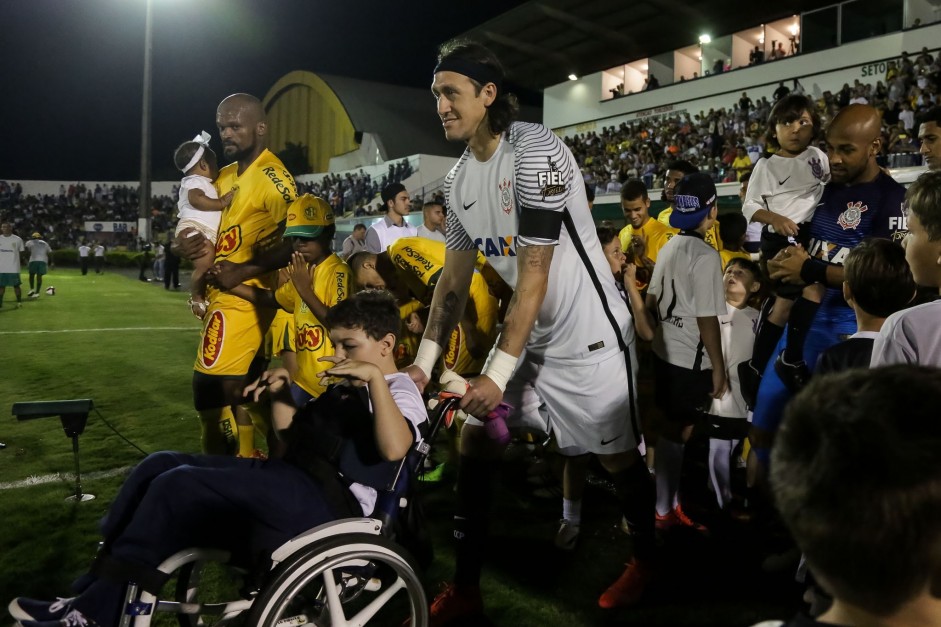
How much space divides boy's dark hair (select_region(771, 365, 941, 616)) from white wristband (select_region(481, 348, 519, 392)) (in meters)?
1.48

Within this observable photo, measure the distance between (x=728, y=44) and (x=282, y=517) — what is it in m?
28.7

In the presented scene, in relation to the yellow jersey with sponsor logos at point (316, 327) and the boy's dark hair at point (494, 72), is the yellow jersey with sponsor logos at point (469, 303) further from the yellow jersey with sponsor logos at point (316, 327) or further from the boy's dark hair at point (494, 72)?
the boy's dark hair at point (494, 72)

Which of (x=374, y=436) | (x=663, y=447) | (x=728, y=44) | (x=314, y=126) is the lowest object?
(x=663, y=447)

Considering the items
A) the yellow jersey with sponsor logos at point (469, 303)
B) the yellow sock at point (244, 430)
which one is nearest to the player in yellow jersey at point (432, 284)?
the yellow jersey with sponsor logos at point (469, 303)

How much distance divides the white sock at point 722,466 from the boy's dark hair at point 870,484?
3.17m

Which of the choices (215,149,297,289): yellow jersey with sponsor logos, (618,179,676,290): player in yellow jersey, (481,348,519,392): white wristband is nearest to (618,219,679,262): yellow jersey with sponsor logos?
(618,179,676,290): player in yellow jersey

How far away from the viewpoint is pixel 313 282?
373cm

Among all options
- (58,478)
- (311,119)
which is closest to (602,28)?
(58,478)

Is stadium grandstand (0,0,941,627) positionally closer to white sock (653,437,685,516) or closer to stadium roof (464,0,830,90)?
white sock (653,437,685,516)

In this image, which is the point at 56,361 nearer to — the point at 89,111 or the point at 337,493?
the point at 337,493

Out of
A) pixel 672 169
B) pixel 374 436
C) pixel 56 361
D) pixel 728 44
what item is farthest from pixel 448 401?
pixel 728 44

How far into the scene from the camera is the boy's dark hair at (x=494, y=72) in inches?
99.8

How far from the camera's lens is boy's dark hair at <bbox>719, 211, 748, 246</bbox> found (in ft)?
17.1

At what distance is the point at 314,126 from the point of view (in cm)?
4950
